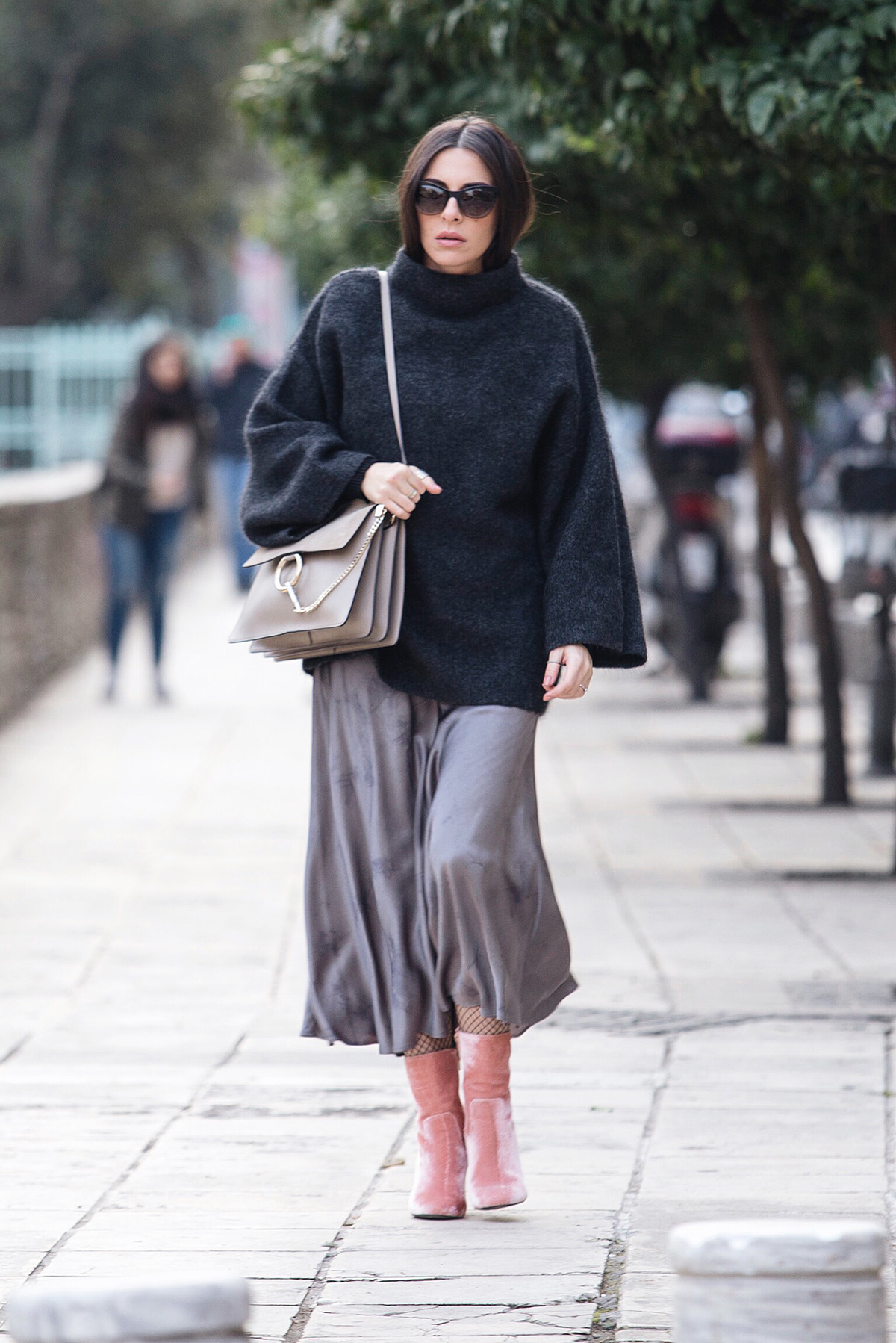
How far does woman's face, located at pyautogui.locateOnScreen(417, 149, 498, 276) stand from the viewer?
12.4ft

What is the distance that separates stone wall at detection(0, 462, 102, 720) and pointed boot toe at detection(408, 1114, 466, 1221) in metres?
7.47

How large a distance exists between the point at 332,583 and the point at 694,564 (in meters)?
9.28

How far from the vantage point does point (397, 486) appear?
3.70 m

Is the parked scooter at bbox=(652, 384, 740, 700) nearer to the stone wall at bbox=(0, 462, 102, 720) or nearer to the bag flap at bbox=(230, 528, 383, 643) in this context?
the stone wall at bbox=(0, 462, 102, 720)

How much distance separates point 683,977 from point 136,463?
6.81 metres

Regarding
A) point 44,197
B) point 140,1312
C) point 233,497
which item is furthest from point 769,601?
point 44,197

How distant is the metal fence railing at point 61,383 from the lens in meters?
19.8

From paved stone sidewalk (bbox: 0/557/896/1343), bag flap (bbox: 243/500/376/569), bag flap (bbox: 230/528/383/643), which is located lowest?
paved stone sidewalk (bbox: 0/557/896/1343)

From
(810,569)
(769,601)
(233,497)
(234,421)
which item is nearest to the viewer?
(810,569)

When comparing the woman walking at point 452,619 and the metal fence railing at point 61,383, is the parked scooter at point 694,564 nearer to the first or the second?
the metal fence railing at point 61,383

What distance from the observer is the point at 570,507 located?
379 cm

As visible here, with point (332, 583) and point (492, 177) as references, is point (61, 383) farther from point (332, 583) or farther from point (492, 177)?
point (332, 583)

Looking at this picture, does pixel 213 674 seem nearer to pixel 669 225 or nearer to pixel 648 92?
pixel 669 225

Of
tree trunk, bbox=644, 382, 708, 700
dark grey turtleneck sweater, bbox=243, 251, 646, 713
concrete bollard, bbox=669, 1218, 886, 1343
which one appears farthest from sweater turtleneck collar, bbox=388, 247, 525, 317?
tree trunk, bbox=644, 382, 708, 700
